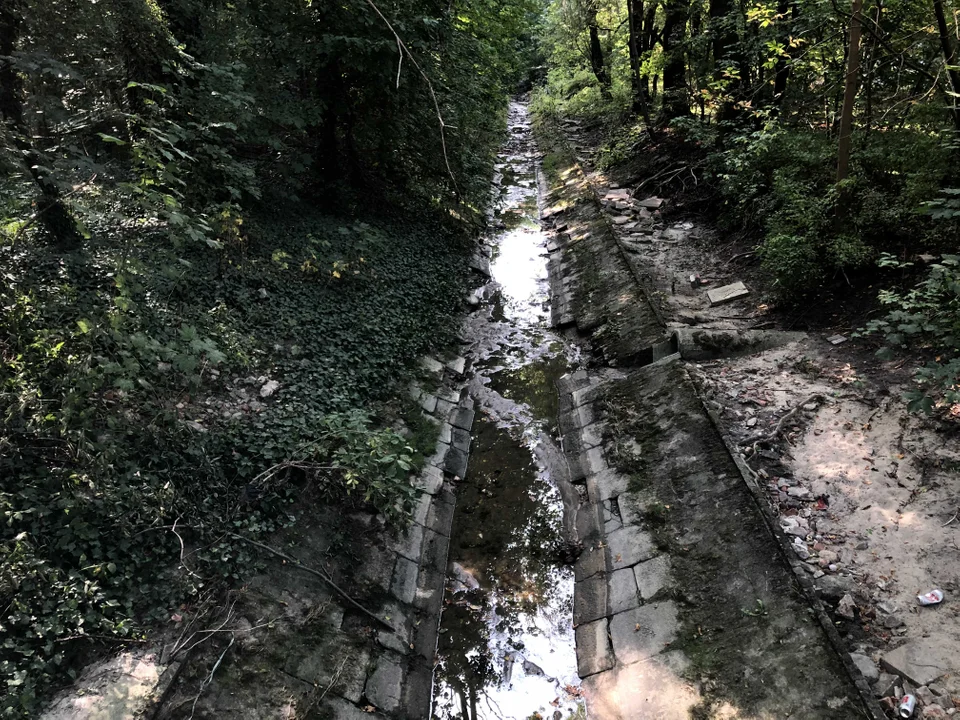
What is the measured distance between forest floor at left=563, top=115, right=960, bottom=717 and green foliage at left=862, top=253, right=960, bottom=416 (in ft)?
1.20

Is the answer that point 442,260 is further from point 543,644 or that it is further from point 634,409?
point 543,644

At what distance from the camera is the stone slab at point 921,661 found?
3.83 meters

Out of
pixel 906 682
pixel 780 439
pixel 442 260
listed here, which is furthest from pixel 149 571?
pixel 442 260

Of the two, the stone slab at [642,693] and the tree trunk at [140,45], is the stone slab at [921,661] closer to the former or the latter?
the stone slab at [642,693]

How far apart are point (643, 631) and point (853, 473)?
260cm

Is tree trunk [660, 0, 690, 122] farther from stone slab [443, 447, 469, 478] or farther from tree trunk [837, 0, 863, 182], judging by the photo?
stone slab [443, 447, 469, 478]

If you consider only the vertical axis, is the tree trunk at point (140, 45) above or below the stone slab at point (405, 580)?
above

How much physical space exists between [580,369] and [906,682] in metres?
5.86

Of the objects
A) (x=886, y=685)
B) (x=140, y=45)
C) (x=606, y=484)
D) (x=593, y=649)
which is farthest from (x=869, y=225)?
(x=140, y=45)

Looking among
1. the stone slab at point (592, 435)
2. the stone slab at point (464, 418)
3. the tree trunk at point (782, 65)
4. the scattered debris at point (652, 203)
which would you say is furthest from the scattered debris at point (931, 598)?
the scattered debris at point (652, 203)

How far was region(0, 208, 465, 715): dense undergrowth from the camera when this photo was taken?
392 cm

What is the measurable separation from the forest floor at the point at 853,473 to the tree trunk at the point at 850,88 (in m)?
1.88

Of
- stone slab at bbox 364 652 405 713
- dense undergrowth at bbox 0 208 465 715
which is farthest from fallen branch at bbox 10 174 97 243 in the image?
stone slab at bbox 364 652 405 713

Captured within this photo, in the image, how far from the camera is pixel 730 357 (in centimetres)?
762
